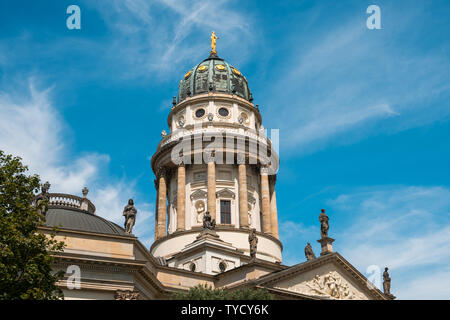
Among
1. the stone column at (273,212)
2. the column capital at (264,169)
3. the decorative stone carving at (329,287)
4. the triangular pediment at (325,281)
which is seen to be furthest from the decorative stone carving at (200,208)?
the decorative stone carving at (329,287)

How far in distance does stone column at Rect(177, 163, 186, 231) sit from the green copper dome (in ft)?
28.5

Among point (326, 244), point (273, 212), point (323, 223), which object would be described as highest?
point (273, 212)

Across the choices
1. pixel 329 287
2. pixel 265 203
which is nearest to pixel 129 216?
pixel 329 287

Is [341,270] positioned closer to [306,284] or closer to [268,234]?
[306,284]

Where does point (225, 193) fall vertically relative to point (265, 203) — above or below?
above

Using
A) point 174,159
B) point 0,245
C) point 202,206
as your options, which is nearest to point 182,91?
point 174,159

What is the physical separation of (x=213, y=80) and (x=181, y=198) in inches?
508

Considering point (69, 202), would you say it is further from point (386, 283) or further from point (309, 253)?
point (386, 283)

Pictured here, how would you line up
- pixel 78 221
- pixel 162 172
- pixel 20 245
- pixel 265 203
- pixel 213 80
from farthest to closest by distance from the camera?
pixel 213 80, pixel 162 172, pixel 265 203, pixel 78 221, pixel 20 245

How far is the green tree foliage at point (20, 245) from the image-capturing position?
70.0 ft

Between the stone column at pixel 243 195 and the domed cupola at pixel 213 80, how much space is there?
332 inches

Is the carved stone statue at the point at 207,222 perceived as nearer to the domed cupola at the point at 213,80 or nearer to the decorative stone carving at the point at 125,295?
the domed cupola at the point at 213,80

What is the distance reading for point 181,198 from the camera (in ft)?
166
